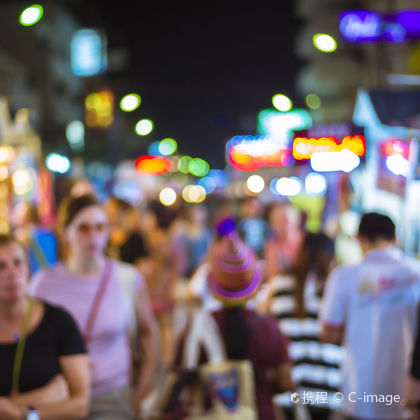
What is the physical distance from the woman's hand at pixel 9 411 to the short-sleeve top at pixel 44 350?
95 mm

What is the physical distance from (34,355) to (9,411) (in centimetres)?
29

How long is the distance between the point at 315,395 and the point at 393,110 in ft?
11.6

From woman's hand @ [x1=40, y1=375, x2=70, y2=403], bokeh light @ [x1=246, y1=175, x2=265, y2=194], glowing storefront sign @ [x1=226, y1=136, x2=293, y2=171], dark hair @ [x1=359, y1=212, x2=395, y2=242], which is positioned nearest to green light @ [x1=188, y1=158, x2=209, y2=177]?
bokeh light @ [x1=246, y1=175, x2=265, y2=194]

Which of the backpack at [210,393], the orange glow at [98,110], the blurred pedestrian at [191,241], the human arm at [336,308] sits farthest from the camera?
the orange glow at [98,110]

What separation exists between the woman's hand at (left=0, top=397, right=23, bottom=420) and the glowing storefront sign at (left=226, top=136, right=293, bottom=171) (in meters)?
30.3

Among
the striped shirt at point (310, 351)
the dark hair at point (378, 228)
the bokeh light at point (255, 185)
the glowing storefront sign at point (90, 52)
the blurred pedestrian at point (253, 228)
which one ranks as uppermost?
the glowing storefront sign at point (90, 52)

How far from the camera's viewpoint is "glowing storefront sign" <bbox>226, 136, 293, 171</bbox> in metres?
33.9

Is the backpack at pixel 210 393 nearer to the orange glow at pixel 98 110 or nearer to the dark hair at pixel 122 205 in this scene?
the dark hair at pixel 122 205

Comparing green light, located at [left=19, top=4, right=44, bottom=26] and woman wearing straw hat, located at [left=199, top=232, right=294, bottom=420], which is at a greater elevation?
green light, located at [left=19, top=4, right=44, bottom=26]

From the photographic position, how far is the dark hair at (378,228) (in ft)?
15.5

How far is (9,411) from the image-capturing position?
3297mm

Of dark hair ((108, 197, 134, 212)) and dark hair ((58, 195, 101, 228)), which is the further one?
dark hair ((108, 197, 134, 212))

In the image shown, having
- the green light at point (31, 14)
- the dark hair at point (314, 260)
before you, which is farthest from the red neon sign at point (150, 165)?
the dark hair at point (314, 260)

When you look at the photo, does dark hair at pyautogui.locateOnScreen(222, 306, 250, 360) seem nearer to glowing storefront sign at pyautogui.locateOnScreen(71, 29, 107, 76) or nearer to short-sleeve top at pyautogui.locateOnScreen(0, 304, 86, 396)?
short-sleeve top at pyautogui.locateOnScreen(0, 304, 86, 396)
